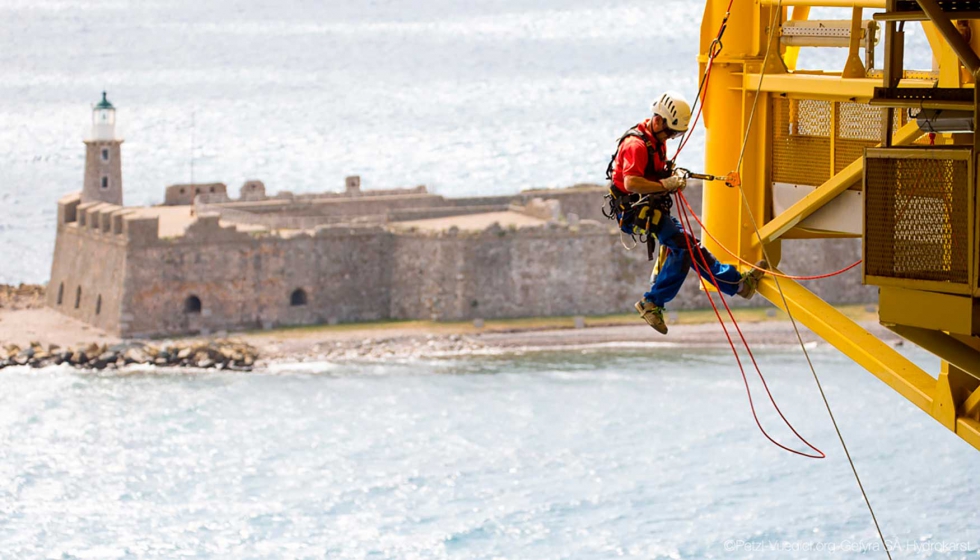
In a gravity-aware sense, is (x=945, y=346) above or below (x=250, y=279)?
below

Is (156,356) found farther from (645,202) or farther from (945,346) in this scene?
(945,346)

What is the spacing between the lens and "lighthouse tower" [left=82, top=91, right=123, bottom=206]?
5806 cm

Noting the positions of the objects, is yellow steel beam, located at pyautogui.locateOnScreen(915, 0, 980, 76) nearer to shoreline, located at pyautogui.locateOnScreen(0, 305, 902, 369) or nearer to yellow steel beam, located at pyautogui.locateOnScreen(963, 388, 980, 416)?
yellow steel beam, located at pyautogui.locateOnScreen(963, 388, 980, 416)

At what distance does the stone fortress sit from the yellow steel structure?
3856 centimetres

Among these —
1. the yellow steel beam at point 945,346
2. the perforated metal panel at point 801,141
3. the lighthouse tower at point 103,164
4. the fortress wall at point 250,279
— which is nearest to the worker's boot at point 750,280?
the perforated metal panel at point 801,141

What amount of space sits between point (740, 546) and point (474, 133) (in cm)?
13331

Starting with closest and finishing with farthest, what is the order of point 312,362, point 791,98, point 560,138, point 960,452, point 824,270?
1. point 791,98
2. point 960,452
3. point 312,362
4. point 824,270
5. point 560,138

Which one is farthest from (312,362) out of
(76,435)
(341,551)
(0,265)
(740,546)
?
(0,265)

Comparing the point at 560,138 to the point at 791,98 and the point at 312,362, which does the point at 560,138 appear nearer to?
the point at 312,362

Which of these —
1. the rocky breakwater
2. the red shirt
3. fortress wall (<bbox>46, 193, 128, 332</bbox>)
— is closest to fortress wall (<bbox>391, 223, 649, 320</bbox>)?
the rocky breakwater

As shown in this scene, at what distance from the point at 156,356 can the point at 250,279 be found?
145 inches

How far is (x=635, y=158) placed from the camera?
13.2 meters

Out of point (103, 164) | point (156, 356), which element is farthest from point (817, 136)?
point (103, 164)

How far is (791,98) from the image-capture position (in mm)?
12867
